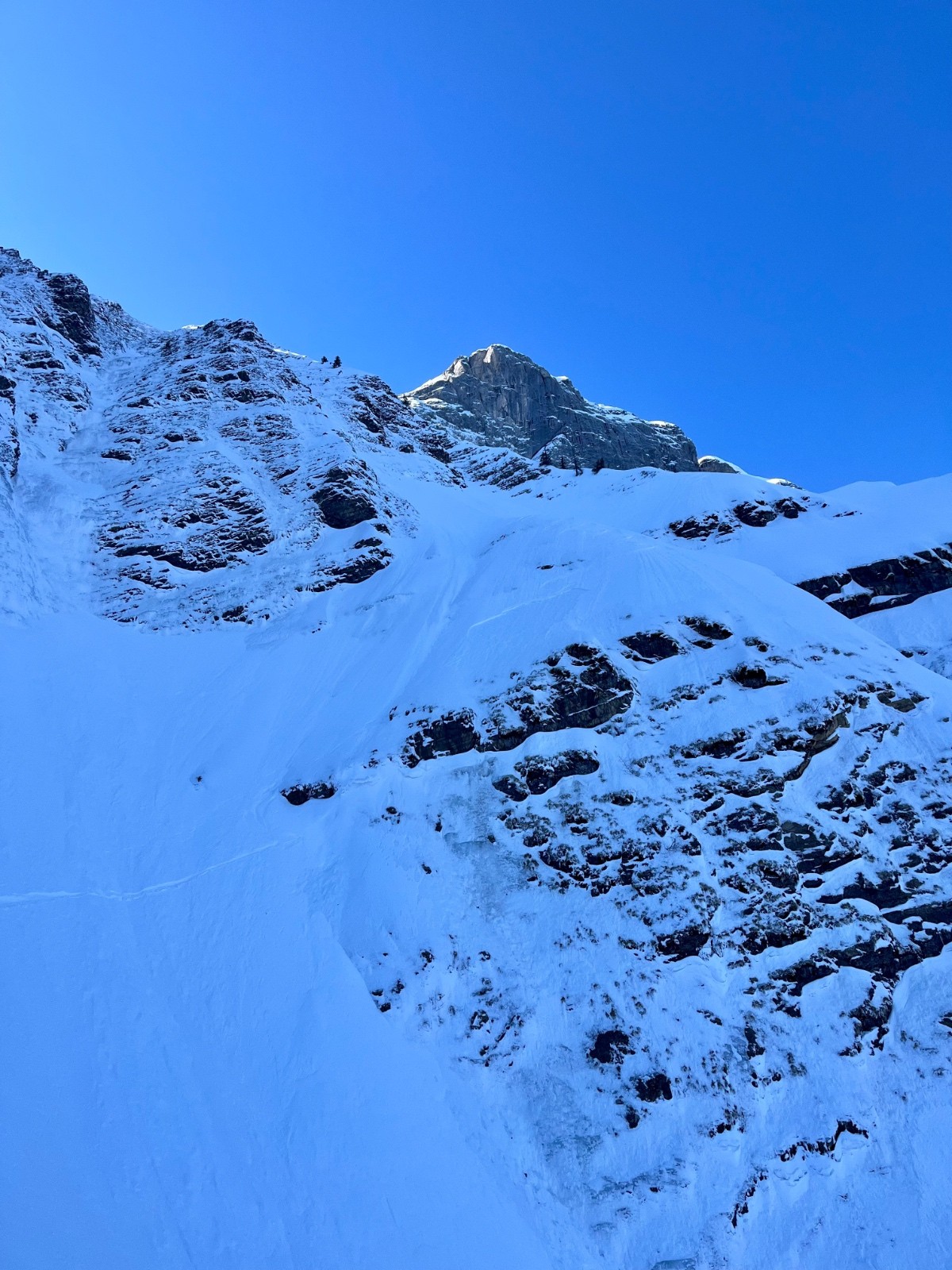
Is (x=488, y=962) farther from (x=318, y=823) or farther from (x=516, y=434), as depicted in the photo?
(x=516, y=434)

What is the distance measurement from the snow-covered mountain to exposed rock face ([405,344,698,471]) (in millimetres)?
56019

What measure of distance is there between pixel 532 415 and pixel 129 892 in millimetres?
82888

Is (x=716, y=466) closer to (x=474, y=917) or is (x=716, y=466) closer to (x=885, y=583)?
(x=885, y=583)

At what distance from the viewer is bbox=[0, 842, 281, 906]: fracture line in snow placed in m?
14.1

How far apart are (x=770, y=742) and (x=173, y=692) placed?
2051 centimetres

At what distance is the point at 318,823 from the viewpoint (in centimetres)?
1802

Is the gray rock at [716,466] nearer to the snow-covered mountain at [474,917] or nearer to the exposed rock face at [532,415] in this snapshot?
the exposed rock face at [532,415]

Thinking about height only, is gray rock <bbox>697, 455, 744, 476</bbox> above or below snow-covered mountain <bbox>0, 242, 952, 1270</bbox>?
above

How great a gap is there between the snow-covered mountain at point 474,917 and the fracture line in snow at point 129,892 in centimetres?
9

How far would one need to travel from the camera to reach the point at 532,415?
87.9 metres

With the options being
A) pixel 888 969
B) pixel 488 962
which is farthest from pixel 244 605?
pixel 888 969

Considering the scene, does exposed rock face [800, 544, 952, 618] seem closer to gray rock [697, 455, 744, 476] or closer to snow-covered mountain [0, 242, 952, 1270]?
snow-covered mountain [0, 242, 952, 1270]

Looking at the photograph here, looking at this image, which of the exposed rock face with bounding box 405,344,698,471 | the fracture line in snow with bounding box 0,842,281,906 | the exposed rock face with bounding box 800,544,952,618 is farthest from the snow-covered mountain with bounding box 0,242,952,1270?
the exposed rock face with bounding box 405,344,698,471

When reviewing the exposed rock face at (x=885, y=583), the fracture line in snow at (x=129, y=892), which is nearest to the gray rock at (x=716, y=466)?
the exposed rock face at (x=885, y=583)
